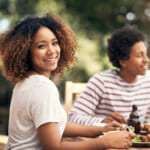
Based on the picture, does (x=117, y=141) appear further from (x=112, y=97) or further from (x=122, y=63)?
(x=122, y=63)

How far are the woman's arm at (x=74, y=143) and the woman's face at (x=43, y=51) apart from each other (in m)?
0.38

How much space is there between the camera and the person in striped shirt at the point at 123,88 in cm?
251

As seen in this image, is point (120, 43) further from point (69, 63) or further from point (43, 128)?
point (43, 128)

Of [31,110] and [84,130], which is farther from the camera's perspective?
[84,130]

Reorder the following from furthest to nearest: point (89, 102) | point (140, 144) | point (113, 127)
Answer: point (89, 102) < point (113, 127) < point (140, 144)

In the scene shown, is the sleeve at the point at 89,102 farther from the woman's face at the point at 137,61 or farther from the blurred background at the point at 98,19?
the blurred background at the point at 98,19

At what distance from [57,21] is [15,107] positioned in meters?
0.64

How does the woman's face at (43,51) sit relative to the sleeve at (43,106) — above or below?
above

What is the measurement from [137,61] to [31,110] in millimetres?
1361

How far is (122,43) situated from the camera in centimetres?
276

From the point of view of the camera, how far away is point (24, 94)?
152cm

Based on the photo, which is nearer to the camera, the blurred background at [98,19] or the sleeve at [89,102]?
the sleeve at [89,102]

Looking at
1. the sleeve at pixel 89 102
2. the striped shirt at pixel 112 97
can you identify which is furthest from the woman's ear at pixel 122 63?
the sleeve at pixel 89 102

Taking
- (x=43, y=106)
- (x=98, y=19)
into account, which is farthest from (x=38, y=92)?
(x=98, y=19)
